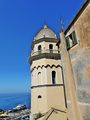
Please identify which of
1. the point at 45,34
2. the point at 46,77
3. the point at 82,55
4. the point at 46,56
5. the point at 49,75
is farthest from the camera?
the point at 45,34

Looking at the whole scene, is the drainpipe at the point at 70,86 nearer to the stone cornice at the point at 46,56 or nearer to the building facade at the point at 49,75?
the building facade at the point at 49,75

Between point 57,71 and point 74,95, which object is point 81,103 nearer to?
point 74,95

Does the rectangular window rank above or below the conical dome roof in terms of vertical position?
below

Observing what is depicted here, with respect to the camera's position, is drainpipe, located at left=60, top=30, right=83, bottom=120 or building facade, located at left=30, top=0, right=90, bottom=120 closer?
drainpipe, located at left=60, top=30, right=83, bottom=120

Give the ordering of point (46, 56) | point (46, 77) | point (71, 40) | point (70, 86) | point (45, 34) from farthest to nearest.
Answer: point (45, 34) → point (46, 56) → point (46, 77) → point (71, 40) → point (70, 86)

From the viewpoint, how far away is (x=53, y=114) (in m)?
21.3

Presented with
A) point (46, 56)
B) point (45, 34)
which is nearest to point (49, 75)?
point (46, 56)

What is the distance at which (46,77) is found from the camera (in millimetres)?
24438

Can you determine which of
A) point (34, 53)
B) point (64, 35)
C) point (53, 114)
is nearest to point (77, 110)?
point (64, 35)

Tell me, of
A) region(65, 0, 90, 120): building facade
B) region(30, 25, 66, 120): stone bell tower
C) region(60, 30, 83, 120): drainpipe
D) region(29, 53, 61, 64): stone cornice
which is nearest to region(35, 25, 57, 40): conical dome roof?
region(30, 25, 66, 120): stone bell tower

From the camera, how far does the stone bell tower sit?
23.8 meters

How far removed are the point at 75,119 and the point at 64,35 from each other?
691cm

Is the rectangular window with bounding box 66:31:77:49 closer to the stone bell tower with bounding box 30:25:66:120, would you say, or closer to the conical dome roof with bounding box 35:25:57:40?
the stone bell tower with bounding box 30:25:66:120

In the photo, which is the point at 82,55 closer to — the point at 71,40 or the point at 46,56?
the point at 71,40
